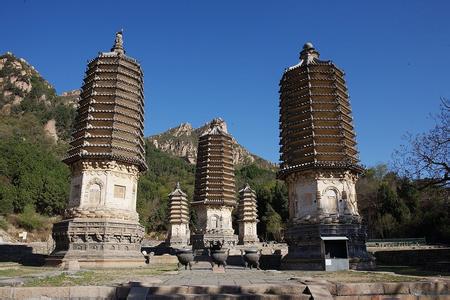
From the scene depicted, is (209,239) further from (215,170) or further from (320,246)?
(320,246)

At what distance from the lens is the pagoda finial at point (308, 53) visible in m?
33.6

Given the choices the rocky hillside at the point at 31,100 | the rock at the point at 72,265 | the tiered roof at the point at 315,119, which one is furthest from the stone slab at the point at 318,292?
the rocky hillside at the point at 31,100

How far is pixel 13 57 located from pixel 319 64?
140627 mm

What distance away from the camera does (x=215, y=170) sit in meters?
50.9

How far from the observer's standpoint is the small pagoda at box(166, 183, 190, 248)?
5344 centimetres

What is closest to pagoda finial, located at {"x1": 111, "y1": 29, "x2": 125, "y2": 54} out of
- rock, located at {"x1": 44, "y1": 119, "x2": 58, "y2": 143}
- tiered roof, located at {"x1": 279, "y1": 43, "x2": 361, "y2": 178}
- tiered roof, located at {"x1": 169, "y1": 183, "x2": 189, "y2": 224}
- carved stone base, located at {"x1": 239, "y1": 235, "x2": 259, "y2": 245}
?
tiered roof, located at {"x1": 279, "y1": 43, "x2": 361, "y2": 178}

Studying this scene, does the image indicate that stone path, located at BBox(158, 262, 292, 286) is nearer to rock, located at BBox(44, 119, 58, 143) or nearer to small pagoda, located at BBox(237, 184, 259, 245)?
small pagoda, located at BBox(237, 184, 259, 245)

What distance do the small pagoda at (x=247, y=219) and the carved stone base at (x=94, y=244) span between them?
27.4 m

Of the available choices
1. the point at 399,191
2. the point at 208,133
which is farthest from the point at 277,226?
the point at 208,133

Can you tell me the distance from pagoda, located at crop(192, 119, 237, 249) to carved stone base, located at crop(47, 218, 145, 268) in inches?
734

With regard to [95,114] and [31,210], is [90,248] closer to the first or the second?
[95,114]

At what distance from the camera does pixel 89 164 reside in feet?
97.6

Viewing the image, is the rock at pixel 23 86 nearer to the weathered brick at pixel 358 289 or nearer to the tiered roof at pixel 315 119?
the tiered roof at pixel 315 119

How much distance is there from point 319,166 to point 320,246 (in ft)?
17.9
